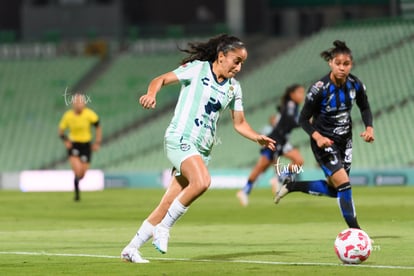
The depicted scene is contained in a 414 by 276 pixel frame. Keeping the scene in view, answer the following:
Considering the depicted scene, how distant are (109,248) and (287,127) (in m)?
12.3

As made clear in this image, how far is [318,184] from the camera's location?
47.3 ft

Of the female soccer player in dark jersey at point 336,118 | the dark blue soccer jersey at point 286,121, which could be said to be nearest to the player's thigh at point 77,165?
the dark blue soccer jersey at point 286,121

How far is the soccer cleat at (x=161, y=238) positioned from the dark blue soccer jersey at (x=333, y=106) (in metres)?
2.86

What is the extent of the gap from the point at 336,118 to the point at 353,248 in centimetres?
293

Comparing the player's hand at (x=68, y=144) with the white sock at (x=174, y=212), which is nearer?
the white sock at (x=174, y=212)

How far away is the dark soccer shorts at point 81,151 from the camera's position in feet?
85.8

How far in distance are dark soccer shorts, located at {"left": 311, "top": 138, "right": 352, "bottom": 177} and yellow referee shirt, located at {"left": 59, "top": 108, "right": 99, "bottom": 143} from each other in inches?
507

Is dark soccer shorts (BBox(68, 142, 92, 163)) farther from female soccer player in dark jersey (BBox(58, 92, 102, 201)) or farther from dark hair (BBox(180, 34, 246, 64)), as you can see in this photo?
dark hair (BBox(180, 34, 246, 64))

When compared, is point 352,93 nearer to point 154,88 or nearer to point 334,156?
point 334,156

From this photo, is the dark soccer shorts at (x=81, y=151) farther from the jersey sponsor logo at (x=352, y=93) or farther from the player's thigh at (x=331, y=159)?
the jersey sponsor logo at (x=352, y=93)

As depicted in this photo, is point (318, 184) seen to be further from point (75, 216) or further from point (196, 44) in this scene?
point (75, 216)

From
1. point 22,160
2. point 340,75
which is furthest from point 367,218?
point 22,160

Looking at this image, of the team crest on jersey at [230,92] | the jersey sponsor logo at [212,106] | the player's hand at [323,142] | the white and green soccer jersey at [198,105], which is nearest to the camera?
the white and green soccer jersey at [198,105]

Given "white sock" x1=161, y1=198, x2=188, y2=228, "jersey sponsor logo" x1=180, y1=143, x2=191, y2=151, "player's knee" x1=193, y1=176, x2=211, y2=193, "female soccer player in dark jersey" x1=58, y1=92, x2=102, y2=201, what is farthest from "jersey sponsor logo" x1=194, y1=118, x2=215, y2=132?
"female soccer player in dark jersey" x1=58, y1=92, x2=102, y2=201
